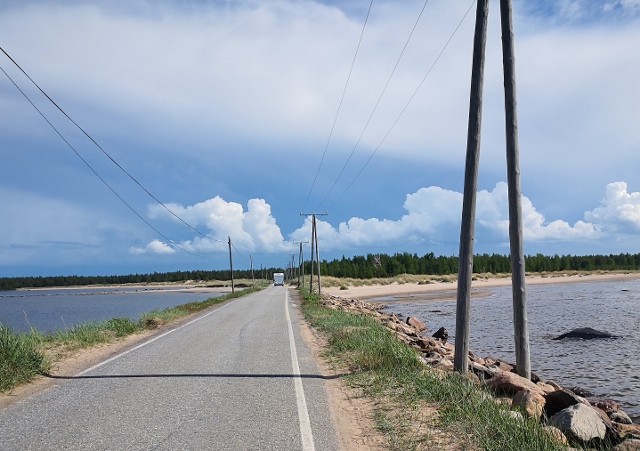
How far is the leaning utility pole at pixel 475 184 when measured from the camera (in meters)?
9.40

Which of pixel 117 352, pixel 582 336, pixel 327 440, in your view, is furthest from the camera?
pixel 582 336

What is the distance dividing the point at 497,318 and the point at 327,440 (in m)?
27.8

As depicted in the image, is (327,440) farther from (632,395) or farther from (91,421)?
(632,395)

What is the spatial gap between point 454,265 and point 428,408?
5181 inches

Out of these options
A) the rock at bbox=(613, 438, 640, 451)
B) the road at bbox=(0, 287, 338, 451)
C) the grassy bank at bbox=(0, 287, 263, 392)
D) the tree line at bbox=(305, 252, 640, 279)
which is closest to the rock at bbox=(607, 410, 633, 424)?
the rock at bbox=(613, 438, 640, 451)

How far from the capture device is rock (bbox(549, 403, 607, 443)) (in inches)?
267

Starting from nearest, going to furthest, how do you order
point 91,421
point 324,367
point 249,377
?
point 91,421, point 249,377, point 324,367

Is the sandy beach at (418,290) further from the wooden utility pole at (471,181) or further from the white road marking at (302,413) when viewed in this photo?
the wooden utility pole at (471,181)

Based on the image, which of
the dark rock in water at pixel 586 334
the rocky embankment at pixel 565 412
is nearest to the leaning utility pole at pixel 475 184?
the rocky embankment at pixel 565 412

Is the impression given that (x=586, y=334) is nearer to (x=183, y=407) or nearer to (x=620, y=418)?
(x=620, y=418)

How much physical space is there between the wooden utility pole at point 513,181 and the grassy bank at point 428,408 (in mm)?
1634

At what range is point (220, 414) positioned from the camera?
700 cm

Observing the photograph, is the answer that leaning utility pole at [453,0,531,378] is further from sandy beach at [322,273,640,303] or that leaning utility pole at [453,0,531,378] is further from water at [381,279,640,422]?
sandy beach at [322,273,640,303]

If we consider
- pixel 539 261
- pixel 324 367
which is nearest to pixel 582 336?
pixel 324 367
